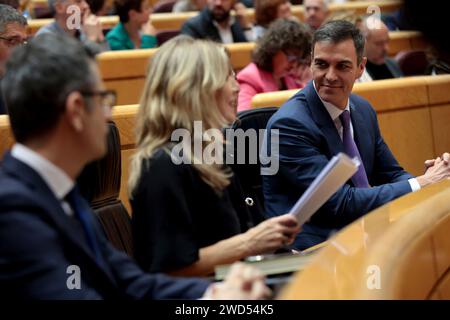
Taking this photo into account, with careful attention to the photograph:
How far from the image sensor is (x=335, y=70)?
109 inches

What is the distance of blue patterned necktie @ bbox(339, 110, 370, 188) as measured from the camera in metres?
2.71

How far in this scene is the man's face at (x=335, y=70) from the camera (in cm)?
273

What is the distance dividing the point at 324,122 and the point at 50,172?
1406 mm

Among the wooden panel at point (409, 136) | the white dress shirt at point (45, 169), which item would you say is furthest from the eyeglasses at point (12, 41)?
the white dress shirt at point (45, 169)

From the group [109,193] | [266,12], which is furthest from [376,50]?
[109,193]

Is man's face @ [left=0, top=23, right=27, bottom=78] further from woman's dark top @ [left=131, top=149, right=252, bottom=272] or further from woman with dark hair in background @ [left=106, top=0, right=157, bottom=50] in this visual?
woman with dark hair in background @ [left=106, top=0, right=157, bottom=50]

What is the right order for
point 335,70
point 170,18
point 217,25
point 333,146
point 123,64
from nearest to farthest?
point 333,146 < point 335,70 < point 123,64 < point 217,25 < point 170,18

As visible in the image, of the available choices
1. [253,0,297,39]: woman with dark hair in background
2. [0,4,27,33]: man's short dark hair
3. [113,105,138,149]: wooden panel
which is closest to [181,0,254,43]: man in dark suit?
[253,0,297,39]: woman with dark hair in background

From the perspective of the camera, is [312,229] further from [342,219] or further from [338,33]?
[338,33]

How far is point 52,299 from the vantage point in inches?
52.9

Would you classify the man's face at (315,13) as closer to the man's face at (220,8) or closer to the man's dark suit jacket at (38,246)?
Result: the man's face at (220,8)

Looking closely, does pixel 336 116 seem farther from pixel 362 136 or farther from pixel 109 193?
pixel 109 193

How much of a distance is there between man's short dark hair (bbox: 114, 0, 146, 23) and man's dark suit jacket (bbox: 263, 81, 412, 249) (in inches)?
114

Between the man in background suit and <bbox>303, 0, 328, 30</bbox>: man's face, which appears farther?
<bbox>303, 0, 328, 30</bbox>: man's face
